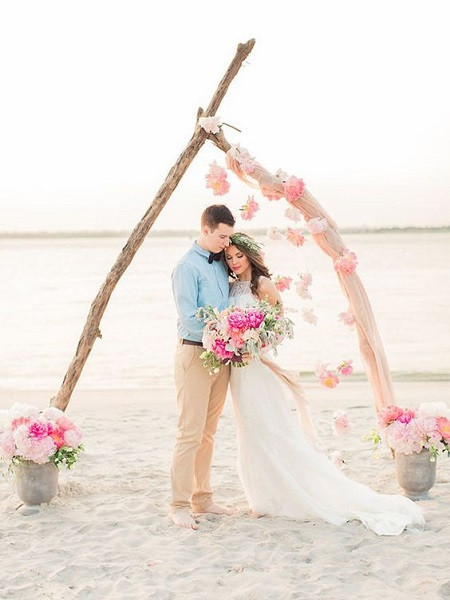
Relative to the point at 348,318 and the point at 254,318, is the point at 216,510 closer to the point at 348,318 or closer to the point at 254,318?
the point at 254,318

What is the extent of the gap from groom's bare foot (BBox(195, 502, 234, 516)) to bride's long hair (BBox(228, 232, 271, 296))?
130cm

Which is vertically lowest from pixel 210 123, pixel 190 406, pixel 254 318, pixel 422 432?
pixel 422 432

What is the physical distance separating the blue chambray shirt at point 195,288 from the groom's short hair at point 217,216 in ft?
0.57

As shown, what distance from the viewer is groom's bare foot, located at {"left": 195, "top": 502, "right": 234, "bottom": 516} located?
537 cm

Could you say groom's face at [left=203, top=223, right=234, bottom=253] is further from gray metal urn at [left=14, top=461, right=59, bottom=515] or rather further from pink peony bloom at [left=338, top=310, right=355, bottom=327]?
gray metal urn at [left=14, top=461, right=59, bottom=515]

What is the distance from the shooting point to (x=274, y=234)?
19.2 feet

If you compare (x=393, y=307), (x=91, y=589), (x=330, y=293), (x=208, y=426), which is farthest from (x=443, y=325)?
(x=91, y=589)

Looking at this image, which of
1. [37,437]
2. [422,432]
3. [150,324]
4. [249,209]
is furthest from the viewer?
[150,324]

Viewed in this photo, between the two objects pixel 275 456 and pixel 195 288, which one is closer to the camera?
pixel 195 288

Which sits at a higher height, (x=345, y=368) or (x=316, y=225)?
(x=316, y=225)

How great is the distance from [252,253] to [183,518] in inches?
61.7

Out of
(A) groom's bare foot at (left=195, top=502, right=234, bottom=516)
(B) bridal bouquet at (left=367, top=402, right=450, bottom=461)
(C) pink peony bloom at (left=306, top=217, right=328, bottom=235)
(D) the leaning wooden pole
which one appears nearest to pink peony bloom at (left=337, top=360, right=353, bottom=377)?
(B) bridal bouquet at (left=367, top=402, right=450, bottom=461)

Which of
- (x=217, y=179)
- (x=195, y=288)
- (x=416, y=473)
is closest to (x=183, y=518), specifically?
(x=195, y=288)

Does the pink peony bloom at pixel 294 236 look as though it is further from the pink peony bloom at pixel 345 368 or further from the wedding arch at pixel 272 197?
the pink peony bloom at pixel 345 368
